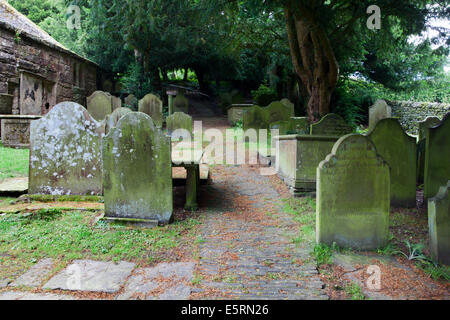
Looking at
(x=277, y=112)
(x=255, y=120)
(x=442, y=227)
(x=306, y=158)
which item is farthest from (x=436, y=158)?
(x=277, y=112)

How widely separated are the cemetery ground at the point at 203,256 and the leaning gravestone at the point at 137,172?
276 millimetres

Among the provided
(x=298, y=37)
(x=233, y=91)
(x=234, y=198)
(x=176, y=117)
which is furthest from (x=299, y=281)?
(x=233, y=91)

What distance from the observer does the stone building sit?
11.4 meters

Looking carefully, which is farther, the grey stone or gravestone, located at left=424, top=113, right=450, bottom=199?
gravestone, located at left=424, top=113, right=450, bottom=199

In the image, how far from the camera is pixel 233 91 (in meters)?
26.0

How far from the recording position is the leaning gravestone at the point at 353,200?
12.6 feet

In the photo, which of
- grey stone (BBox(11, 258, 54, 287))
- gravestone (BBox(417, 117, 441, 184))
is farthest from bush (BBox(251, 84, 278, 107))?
grey stone (BBox(11, 258, 54, 287))

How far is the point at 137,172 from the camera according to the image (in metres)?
4.43

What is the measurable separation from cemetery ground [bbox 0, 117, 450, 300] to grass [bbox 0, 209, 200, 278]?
0.01 m

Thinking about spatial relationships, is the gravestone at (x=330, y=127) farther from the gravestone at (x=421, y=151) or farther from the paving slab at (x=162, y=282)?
the paving slab at (x=162, y=282)

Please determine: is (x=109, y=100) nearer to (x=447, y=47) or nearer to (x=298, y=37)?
(x=298, y=37)

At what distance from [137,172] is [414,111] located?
18915 mm

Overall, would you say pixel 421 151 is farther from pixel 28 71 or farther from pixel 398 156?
pixel 28 71

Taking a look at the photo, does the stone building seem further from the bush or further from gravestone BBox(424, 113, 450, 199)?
the bush
